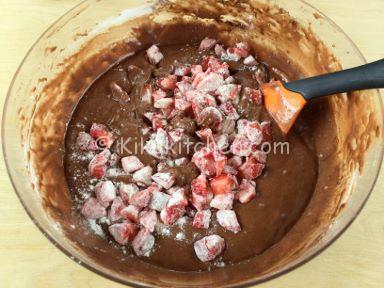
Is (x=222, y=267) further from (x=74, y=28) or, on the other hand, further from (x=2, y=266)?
(x=74, y=28)

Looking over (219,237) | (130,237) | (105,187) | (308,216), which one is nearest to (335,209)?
(308,216)

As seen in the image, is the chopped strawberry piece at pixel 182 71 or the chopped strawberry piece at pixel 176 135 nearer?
the chopped strawberry piece at pixel 176 135

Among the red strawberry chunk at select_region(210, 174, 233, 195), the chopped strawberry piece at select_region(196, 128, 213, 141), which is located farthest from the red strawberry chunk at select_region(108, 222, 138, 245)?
the chopped strawberry piece at select_region(196, 128, 213, 141)

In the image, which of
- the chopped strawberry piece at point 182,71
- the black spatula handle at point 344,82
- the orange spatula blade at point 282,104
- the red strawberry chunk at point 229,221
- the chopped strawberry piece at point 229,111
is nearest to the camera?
the black spatula handle at point 344,82

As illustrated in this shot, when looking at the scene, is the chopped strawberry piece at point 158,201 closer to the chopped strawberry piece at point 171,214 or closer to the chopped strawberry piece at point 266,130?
the chopped strawberry piece at point 171,214

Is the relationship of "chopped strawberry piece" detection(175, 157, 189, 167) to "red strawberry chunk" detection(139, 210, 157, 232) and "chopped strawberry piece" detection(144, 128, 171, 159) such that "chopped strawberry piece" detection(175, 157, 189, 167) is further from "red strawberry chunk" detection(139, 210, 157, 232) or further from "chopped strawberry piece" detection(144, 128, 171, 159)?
"red strawberry chunk" detection(139, 210, 157, 232)

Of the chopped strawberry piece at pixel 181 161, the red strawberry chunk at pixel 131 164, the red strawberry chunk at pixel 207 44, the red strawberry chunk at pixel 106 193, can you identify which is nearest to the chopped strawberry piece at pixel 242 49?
the red strawberry chunk at pixel 207 44

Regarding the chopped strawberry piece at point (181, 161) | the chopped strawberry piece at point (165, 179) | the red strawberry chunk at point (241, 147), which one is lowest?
the chopped strawberry piece at point (165, 179)

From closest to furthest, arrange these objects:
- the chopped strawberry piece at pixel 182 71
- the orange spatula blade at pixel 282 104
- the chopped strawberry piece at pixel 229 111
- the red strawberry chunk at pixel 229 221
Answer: the red strawberry chunk at pixel 229 221 → the orange spatula blade at pixel 282 104 → the chopped strawberry piece at pixel 229 111 → the chopped strawberry piece at pixel 182 71
